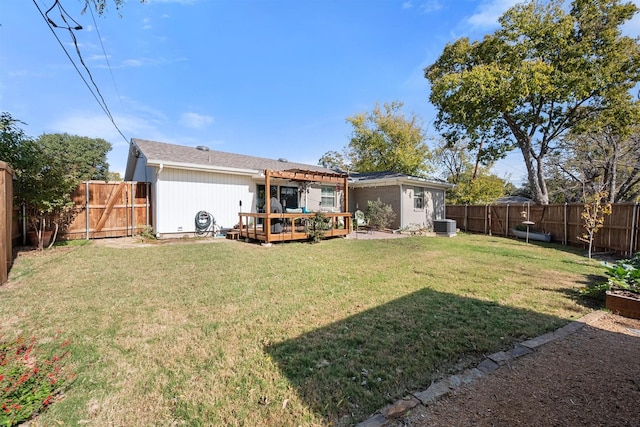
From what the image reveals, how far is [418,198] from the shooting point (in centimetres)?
1554

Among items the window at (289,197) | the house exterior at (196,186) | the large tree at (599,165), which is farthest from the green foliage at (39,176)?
the large tree at (599,165)

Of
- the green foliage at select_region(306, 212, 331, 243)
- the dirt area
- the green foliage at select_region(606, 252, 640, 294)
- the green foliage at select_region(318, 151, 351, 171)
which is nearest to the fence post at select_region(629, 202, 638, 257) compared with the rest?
the green foliage at select_region(606, 252, 640, 294)

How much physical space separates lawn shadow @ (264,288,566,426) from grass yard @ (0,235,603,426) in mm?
14

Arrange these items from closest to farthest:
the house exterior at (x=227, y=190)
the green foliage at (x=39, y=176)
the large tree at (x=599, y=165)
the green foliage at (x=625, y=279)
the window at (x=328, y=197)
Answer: the green foliage at (x=625, y=279) < the green foliage at (x=39, y=176) < the house exterior at (x=227, y=190) < the large tree at (x=599, y=165) < the window at (x=328, y=197)

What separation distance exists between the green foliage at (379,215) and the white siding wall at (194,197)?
249 inches

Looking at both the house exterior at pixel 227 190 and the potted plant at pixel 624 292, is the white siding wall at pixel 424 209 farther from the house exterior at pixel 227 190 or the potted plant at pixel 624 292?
the potted plant at pixel 624 292

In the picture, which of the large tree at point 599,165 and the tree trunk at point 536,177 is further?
the tree trunk at point 536,177

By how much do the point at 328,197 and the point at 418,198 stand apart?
525 centimetres

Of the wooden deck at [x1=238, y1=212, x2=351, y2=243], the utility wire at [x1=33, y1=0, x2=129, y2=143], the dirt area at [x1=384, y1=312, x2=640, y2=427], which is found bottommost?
the dirt area at [x1=384, y1=312, x2=640, y2=427]

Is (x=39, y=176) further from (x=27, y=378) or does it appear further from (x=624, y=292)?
(x=624, y=292)

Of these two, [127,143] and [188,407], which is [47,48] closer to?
[127,143]

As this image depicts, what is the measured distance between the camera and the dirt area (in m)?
1.89

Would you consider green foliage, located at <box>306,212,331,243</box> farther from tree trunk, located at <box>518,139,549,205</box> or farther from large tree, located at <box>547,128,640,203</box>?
large tree, located at <box>547,128,640,203</box>

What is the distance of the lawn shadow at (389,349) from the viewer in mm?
2162
